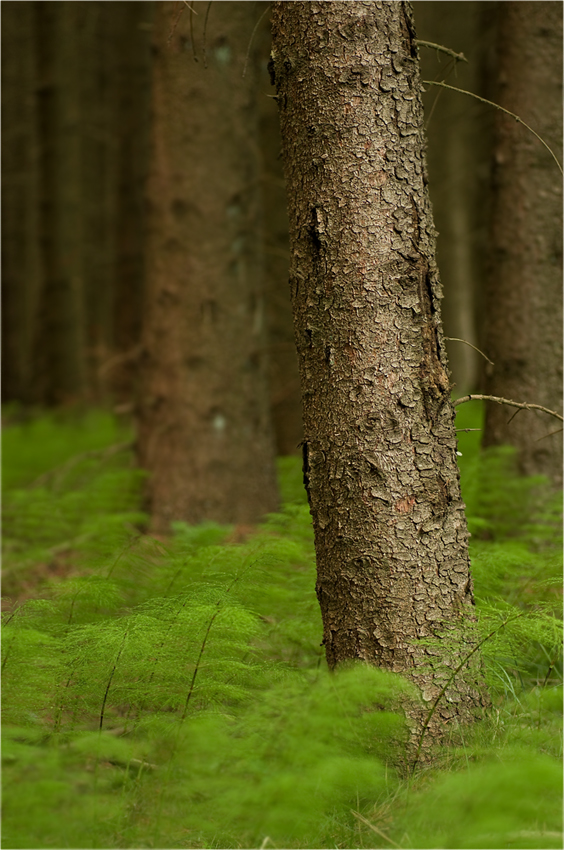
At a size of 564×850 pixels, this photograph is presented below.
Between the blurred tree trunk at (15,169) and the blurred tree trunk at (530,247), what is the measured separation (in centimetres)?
964

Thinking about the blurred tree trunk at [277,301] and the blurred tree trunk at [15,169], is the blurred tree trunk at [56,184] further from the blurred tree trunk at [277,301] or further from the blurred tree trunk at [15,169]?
the blurred tree trunk at [277,301]

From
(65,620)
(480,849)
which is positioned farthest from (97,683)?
(480,849)

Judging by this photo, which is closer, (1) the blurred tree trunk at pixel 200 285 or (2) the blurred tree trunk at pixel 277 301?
(1) the blurred tree trunk at pixel 200 285

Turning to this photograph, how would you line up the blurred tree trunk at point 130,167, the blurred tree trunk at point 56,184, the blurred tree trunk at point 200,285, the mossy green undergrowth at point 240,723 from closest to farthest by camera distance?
the mossy green undergrowth at point 240,723 → the blurred tree trunk at point 200,285 → the blurred tree trunk at point 130,167 → the blurred tree trunk at point 56,184

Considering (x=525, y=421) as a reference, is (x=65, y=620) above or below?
below

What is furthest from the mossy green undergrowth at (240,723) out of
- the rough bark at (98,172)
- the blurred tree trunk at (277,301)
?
the rough bark at (98,172)

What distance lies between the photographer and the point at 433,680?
249cm

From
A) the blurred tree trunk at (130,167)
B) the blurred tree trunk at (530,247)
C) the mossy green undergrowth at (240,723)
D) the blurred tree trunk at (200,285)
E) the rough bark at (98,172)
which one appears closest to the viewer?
the mossy green undergrowth at (240,723)

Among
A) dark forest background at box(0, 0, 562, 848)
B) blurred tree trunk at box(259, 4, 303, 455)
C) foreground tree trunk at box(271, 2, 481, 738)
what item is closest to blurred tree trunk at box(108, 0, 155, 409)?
dark forest background at box(0, 0, 562, 848)

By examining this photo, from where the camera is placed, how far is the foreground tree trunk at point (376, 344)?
2520 mm

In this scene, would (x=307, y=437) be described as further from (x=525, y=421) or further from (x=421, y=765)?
(x=525, y=421)

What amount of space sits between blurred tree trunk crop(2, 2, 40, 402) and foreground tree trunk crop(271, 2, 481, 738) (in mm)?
10884

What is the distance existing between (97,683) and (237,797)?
84 centimetres

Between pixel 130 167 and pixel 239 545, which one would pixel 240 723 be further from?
pixel 130 167
